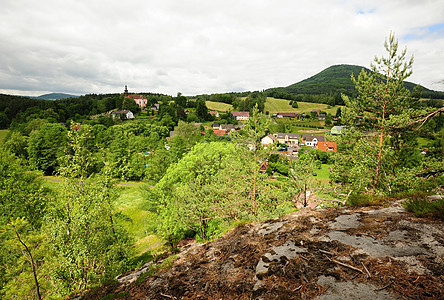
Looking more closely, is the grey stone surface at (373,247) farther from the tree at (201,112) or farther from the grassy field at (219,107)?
the grassy field at (219,107)

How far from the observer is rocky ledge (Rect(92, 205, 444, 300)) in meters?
2.93

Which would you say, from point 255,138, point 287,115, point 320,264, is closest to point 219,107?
point 287,115

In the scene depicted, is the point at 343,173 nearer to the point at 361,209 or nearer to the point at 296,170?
the point at 296,170

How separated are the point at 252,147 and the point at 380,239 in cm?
909

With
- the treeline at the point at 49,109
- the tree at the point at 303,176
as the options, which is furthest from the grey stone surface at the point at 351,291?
the treeline at the point at 49,109

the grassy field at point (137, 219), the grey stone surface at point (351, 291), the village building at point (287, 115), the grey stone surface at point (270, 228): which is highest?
the village building at point (287, 115)

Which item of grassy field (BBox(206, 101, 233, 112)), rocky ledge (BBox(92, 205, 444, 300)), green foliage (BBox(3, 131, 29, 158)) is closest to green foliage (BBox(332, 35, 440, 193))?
rocky ledge (BBox(92, 205, 444, 300))

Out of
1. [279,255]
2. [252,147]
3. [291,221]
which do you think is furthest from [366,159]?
[279,255]

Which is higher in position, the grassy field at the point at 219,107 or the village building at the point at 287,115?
the grassy field at the point at 219,107

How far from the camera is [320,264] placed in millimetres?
3596

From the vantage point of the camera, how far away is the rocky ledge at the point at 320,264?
2.93 meters

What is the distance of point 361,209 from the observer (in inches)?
241

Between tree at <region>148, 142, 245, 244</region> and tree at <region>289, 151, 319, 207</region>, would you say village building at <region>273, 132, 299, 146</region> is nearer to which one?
tree at <region>148, 142, 245, 244</region>

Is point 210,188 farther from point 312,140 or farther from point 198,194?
point 312,140
